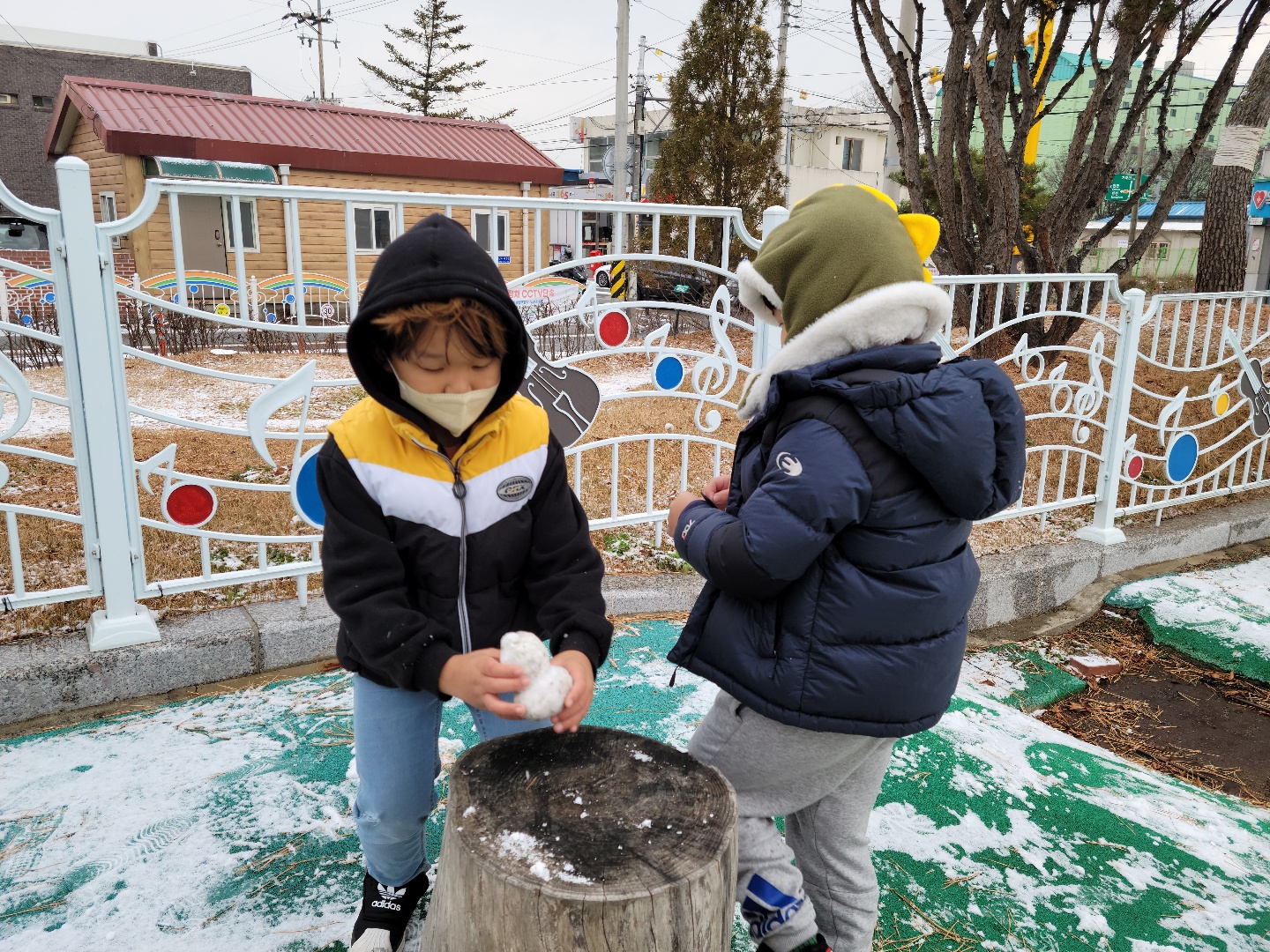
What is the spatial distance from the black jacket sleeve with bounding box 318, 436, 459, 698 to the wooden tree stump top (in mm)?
200

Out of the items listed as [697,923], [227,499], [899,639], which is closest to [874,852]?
[899,639]

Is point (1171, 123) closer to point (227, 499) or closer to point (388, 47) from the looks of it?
point (388, 47)

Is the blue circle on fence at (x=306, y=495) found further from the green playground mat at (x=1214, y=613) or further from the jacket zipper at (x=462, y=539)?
the green playground mat at (x=1214, y=613)

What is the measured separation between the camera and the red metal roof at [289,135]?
50.5ft

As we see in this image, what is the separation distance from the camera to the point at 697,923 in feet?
4.33

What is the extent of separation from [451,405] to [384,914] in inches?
43.5

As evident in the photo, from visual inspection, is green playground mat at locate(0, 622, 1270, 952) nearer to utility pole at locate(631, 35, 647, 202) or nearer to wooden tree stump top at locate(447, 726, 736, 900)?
wooden tree stump top at locate(447, 726, 736, 900)

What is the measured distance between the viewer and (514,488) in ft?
5.57

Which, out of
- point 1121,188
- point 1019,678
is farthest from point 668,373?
point 1121,188

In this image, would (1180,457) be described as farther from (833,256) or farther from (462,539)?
(462,539)

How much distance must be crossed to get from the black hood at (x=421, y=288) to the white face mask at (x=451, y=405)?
2 centimetres

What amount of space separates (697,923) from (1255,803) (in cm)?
272

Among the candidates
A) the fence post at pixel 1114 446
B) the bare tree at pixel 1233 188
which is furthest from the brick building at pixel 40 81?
the fence post at pixel 1114 446

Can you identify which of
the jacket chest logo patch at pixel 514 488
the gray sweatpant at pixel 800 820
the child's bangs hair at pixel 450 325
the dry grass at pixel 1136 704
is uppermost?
the child's bangs hair at pixel 450 325
